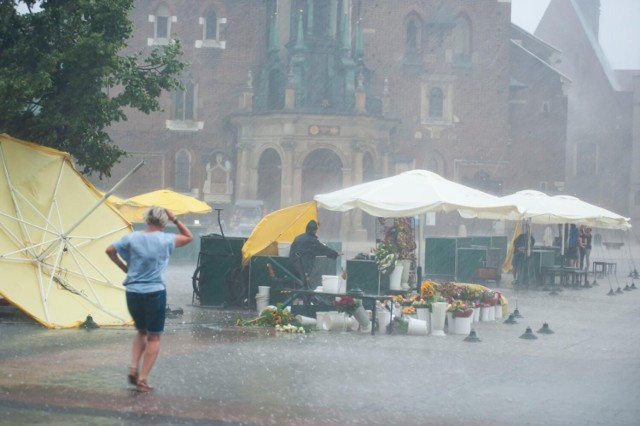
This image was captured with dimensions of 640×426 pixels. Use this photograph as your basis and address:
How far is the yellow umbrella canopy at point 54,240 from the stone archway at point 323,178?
36437mm

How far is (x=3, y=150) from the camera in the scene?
15.9m

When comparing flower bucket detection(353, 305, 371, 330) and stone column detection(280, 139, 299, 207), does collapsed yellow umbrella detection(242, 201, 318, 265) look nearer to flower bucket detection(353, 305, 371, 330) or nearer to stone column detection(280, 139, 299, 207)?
flower bucket detection(353, 305, 371, 330)

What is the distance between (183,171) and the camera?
182 feet

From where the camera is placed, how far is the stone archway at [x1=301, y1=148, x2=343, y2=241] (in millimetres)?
53375

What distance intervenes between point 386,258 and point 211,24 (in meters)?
39.9

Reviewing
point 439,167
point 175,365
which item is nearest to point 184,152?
point 439,167

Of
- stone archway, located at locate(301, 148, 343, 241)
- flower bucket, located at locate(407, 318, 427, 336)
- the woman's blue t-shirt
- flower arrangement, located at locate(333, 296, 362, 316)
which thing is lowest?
flower bucket, located at locate(407, 318, 427, 336)


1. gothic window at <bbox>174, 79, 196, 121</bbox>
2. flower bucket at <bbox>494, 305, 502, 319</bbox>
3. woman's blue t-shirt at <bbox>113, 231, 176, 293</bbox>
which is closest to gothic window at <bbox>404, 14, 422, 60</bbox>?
gothic window at <bbox>174, 79, 196, 121</bbox>

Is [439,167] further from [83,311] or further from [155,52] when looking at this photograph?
[83,311]

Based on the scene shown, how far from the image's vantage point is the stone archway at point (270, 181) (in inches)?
2112

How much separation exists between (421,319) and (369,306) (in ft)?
2.80

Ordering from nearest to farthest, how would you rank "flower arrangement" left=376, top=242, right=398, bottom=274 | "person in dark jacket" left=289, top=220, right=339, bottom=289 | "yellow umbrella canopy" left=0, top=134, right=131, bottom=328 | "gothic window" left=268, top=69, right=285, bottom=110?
"yellow umbrella canopy" left=0, top=134, right=131, bottom=328 → "person in dark jacket" left=289, top=220, right=339, bottom=289 → "flower arrangement" left=376, top=242, right=398, bottom=274 → "gothic window" left=268, top=69, right=285, bottom=110

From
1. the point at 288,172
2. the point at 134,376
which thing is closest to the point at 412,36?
the point at 288,172

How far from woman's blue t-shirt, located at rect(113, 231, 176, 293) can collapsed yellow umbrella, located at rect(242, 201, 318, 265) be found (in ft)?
29.3
